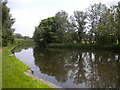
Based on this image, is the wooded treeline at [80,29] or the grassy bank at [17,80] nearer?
the grassy bank at [17,80]

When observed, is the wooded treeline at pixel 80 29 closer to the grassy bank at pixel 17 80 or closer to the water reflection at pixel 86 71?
the water reflection at pixel 86 71

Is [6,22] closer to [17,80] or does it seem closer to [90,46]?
[17,80]

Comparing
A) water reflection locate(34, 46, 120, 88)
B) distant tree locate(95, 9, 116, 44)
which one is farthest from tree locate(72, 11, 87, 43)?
water reflection locate(34, 46, 120, 88)

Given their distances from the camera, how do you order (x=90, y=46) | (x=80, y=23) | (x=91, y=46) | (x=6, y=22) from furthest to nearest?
(x=80, y=23), (x=90, y=46), (x=91, y=46), (x=6, y=22)

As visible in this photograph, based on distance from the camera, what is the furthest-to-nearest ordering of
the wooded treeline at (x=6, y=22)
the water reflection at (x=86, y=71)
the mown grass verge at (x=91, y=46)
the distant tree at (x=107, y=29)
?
1. the mown grass verge at (x=91, y=46)
2. the distant tree at (x=107, y=29)
3. the wooded treeline at (x=6, y=22)
4. the water reflection at (x=86, y=71)

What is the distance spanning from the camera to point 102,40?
122ft

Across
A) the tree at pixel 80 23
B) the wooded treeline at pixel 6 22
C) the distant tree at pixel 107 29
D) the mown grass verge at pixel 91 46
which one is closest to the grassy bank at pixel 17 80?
the wooded treeline at pixel 6 22

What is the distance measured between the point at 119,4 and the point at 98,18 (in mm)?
12779

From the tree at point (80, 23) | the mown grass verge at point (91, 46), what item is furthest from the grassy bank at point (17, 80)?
the tree at point (80, 23)

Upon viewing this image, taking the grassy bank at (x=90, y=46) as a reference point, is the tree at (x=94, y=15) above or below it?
above

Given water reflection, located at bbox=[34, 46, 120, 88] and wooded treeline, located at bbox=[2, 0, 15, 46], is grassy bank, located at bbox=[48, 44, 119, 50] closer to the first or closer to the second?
water reflection, located at bbox=[34, 46, 120, 88]

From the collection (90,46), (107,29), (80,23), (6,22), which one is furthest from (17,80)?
(80,23)

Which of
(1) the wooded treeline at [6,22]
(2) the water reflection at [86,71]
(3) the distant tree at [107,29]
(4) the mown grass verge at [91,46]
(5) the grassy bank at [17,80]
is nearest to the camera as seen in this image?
(5) the grassy bank at [17,80]

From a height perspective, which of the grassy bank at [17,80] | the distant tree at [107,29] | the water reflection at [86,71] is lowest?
the water reflection at [86,71]
